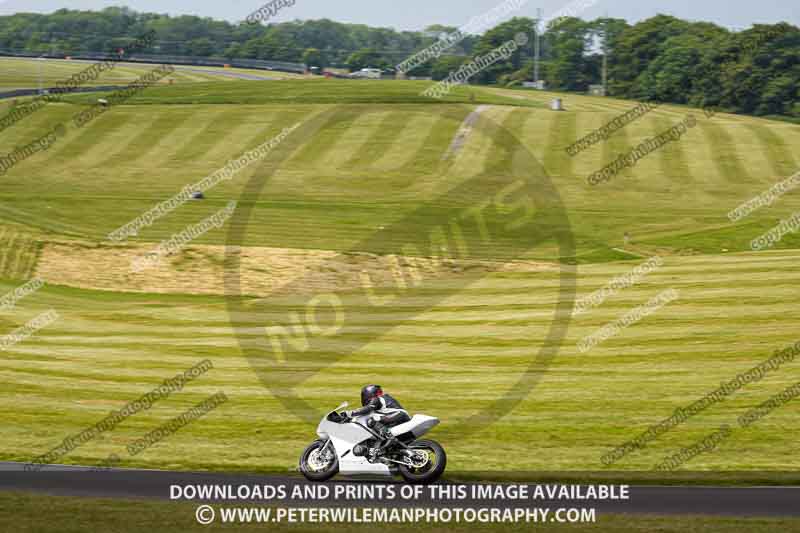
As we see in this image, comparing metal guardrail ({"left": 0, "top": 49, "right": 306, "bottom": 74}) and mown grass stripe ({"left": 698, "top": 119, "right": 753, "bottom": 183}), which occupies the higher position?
metal guardrail ({"left": 0, "top": 49, "right": 306, "bottom": 74})

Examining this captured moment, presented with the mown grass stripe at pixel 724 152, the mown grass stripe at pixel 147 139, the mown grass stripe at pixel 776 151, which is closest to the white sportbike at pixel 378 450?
the mown grass stripe at pixel 724 152

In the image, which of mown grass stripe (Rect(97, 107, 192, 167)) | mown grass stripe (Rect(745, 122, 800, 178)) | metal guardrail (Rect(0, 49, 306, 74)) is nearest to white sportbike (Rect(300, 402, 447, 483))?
mown grass stripe (Rect(97, 107, 192, 167))

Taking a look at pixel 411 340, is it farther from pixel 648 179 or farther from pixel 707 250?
pixel 648 179

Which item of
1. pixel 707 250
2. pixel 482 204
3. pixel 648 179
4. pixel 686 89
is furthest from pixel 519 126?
pixel 686 89

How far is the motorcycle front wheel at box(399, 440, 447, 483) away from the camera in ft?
56.2

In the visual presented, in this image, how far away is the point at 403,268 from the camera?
4244 cm

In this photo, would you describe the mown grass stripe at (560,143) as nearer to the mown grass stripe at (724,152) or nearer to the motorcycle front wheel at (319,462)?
the mown grass stripe at (724,152)

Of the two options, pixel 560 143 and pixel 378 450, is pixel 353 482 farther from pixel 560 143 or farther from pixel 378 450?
pixel 560 143

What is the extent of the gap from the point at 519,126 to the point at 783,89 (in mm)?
38884

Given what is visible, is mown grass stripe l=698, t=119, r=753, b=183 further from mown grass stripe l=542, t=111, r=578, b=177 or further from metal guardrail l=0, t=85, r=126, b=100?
metal guardrail l=0, t=85, r=126, b=100

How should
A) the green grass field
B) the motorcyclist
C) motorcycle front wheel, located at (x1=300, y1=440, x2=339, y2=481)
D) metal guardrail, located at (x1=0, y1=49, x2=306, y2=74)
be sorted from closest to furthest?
the motorcyclist
motorcycle front wheel, located at (x1=300, y1=440, x2=339, y2=481)
the green grass field
metal guardrail, located at (x1=0, y1=49, x2=306, y2=74)

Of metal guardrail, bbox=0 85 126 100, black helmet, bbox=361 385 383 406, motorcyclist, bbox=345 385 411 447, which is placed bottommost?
motorcyclist, bbox=345 385 411 447

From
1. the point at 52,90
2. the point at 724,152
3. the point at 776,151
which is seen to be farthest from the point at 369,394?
the point at 52,90

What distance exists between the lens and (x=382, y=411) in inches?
687
